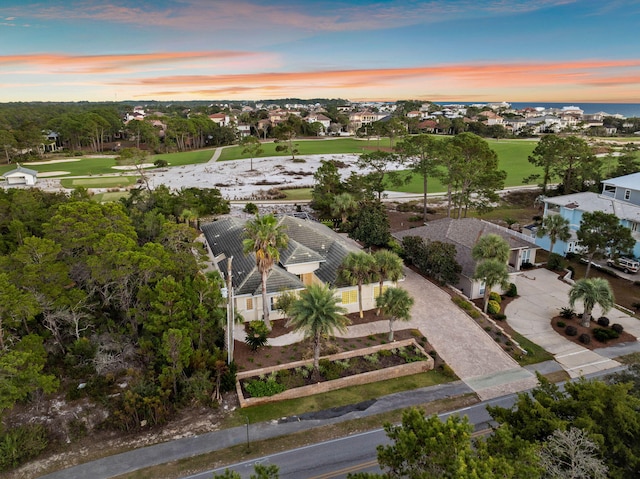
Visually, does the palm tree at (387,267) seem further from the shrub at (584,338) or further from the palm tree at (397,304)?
the shrub at (584,338)

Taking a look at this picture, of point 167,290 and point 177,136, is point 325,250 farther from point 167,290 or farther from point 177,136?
point 177,136

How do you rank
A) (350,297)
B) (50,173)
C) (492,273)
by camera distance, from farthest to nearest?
(50,173)
(350,297)
(492,273)

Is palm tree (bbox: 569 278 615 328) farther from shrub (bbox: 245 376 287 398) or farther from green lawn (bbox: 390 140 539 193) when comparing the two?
green lawn (bbox: 390 140 539 193)

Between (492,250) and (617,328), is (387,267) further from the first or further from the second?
(617,328)

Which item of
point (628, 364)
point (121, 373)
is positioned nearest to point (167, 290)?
point (121, 373)

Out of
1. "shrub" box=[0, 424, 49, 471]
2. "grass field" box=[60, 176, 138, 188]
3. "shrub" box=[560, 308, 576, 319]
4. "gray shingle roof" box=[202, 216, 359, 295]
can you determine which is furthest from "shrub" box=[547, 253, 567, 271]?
"grass field" box=[60, 176, 138, 188]

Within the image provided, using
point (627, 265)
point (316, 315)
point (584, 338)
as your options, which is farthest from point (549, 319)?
point (316, 315)
